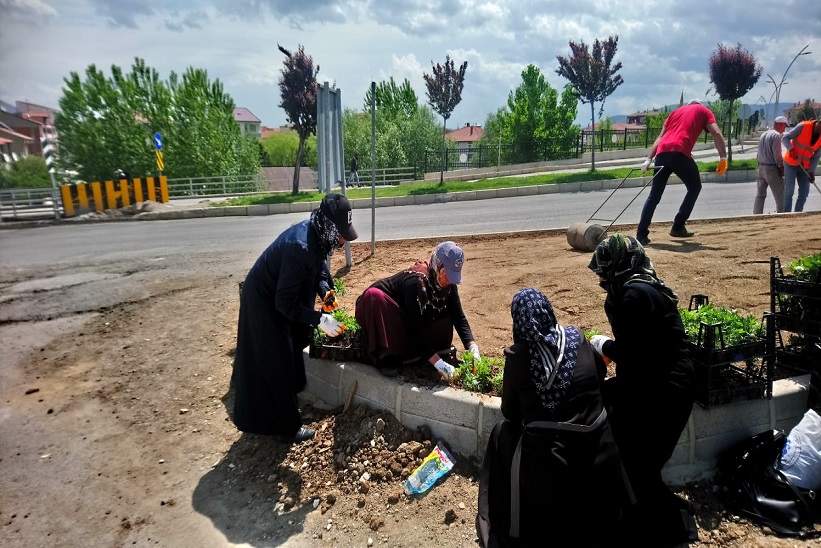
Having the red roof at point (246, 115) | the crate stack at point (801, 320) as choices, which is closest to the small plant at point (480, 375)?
the crate stack at point (801, 320)

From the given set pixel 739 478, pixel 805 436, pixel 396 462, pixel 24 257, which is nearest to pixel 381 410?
pixel 396 462

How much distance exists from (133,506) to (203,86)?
90.7ft

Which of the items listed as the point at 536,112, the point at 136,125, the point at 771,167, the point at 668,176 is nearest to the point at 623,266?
the point at 668,176

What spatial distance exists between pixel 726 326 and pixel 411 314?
186 centimetres

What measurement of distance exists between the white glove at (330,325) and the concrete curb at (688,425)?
343mm

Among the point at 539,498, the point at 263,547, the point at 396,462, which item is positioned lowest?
the point at 263,547

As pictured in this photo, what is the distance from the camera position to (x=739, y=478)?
2844mm

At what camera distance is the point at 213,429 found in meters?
4.03

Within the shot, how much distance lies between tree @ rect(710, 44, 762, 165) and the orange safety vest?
11.7 meters

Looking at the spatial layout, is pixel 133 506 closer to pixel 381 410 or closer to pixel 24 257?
pixel 381 410

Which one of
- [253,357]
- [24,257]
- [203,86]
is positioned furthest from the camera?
[203,86]

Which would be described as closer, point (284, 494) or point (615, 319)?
point (615, 319)

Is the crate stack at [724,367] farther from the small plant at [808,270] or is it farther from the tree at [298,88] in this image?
the tree at [298,88]

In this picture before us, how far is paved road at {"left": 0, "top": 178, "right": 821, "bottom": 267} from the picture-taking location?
1020 cm
